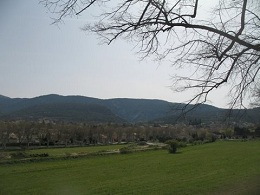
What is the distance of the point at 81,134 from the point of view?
130 metres

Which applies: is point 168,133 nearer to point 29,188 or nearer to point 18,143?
point 18,143

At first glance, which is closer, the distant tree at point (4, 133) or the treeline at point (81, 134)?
the distant tree at point (4, 133)

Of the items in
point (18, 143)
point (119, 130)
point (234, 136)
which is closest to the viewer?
point (18, 143)

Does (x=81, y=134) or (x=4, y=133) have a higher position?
(x=81, y=134)

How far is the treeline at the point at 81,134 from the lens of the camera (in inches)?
4286

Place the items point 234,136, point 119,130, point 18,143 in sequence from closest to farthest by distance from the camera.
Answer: point 18,143 → point 234,136 → point 119,130

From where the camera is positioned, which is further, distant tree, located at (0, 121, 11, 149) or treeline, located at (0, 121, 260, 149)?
treeline, located at (0, 121, 260, 149)

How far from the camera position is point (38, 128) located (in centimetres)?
11288

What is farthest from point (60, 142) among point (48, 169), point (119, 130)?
point (48, 169)

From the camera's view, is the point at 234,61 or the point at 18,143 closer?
the point at 234,61

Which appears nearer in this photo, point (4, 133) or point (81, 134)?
point (4, 133)

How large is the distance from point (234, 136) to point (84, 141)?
56178 millimetres

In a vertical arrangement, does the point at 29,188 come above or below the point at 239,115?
below

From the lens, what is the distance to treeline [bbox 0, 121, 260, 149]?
109 metres
